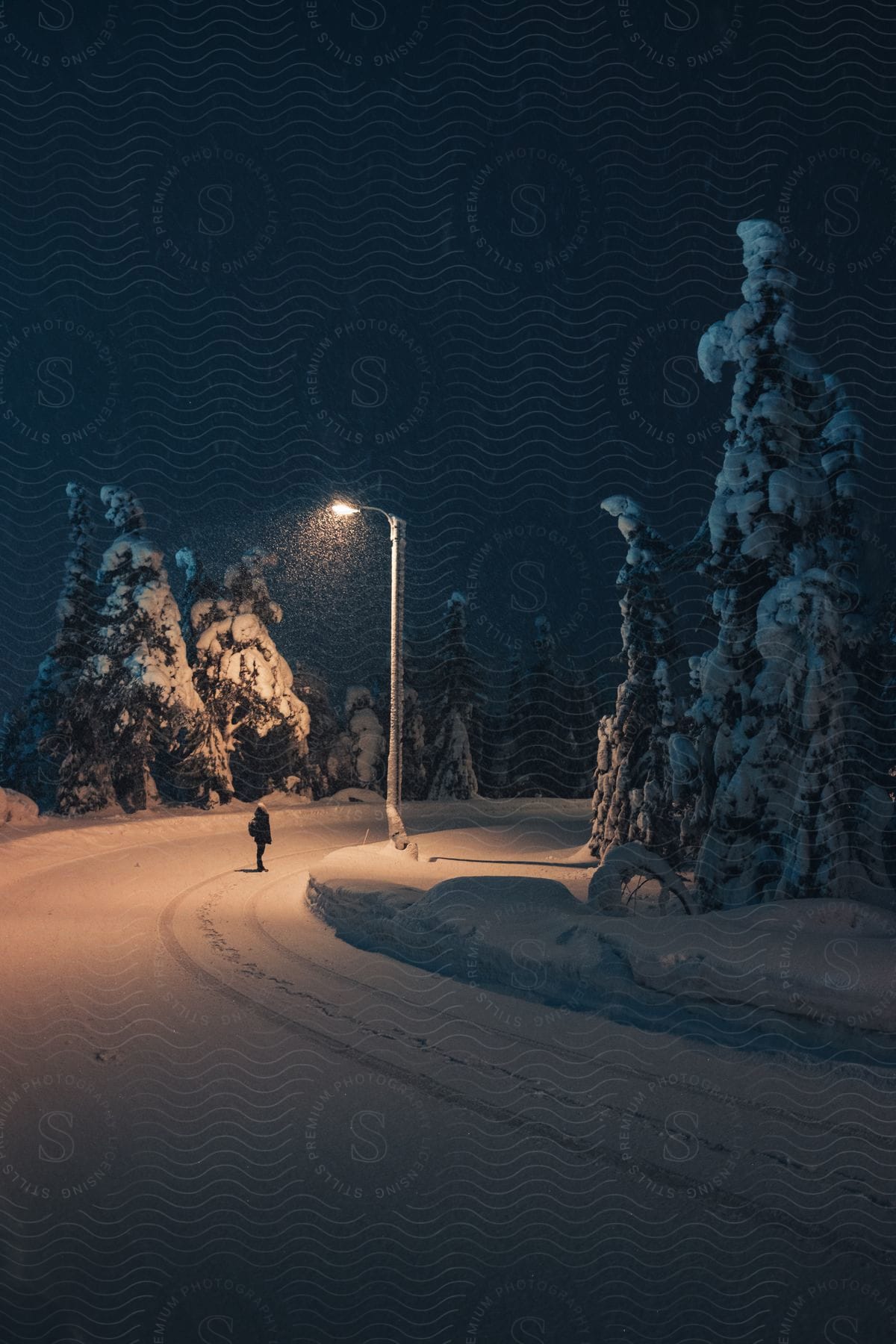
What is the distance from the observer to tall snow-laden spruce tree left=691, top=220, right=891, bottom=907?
1360 centimetres

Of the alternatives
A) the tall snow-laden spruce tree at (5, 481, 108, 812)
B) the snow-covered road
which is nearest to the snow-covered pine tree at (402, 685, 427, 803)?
the tall snow-laden spruce tree at (5, 481, 108, 812)

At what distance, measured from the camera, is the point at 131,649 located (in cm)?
3309

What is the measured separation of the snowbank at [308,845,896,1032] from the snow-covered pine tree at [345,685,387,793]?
29.7m

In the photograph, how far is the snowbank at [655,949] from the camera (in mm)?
8992

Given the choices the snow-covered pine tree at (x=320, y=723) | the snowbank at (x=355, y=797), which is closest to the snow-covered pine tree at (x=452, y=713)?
the snowbank at (x=355, y=797)

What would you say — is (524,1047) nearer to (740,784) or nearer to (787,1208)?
(787,1208)

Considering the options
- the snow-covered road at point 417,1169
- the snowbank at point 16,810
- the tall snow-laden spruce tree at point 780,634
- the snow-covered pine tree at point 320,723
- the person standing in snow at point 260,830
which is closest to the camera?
the snow-covered road at point 417,1169

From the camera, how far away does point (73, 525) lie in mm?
34969

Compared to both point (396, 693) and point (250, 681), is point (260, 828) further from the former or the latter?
point (250, 681)

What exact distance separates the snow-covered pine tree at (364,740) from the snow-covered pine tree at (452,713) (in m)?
2.73

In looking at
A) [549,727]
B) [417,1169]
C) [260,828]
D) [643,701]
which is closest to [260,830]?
[260,828]

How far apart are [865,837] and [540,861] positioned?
1136 centimetres

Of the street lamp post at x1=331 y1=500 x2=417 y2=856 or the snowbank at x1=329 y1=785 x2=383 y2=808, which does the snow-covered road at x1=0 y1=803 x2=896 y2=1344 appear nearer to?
the street lamp post at x1=331 y1=500 x2=417 y2=856

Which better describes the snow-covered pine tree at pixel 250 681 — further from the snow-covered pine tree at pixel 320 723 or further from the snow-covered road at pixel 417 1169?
the snow-covered road at pixel 417 1169
